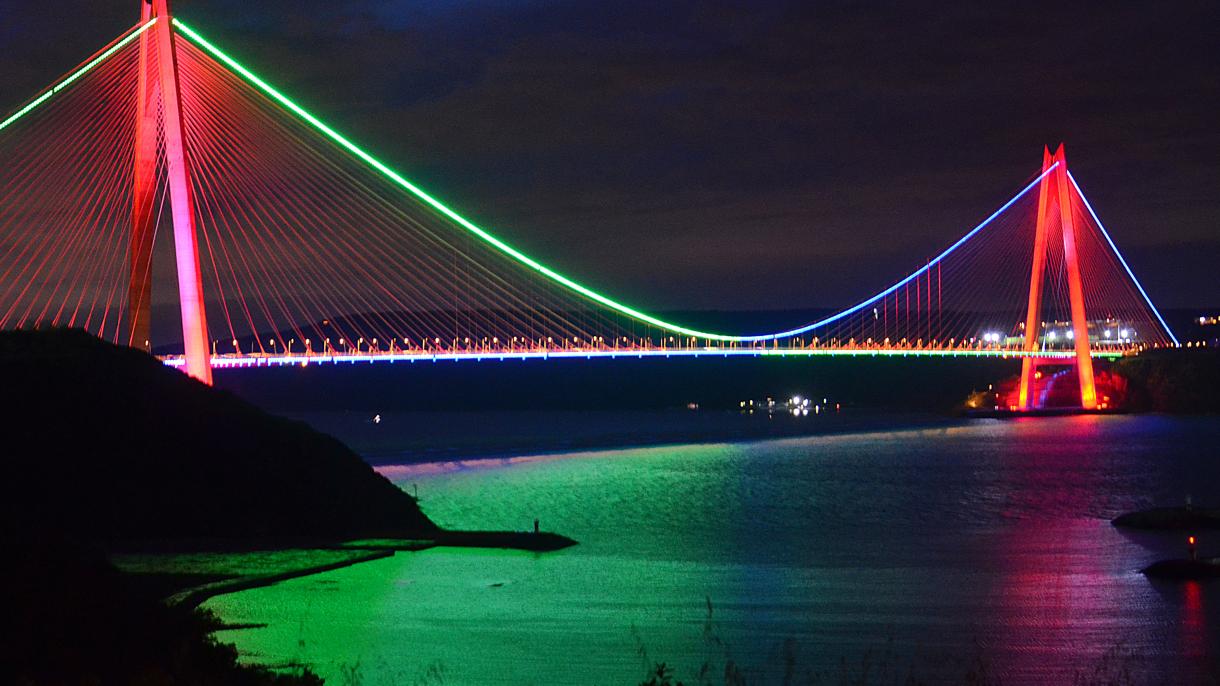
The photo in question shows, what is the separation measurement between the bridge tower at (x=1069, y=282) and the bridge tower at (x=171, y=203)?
5503 cm

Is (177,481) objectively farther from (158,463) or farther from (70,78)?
(70,78)

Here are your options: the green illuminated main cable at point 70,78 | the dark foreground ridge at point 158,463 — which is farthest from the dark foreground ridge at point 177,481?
the green illuminated main cable at point 70,78

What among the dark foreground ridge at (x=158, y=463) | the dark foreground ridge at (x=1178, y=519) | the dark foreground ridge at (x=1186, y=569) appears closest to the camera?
the dark foreground ridge at (x=1186, y=569)

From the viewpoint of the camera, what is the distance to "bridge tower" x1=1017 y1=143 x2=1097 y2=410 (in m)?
74.9

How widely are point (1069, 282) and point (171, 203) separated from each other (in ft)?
184

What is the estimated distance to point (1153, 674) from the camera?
14.7 metres

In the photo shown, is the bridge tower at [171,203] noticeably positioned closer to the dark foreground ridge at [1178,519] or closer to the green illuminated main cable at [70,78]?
the green illuminated main cable at [70,78]

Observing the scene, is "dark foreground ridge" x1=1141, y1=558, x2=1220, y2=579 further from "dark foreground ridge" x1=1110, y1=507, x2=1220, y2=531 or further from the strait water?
"dark foreground ridge" x1=1110, y1=507, x2=1220, y2=531

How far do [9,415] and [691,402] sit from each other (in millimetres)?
122207

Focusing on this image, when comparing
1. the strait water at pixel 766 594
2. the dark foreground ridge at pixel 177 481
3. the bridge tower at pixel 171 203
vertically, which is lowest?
the strait water at pixel 766 594

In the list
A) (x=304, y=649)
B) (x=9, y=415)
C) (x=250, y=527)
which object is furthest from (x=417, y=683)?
(x=9, y=415)

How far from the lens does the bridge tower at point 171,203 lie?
29.7 meters

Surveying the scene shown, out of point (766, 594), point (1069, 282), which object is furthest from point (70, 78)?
point (1069, 282)

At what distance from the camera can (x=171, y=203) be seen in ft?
99.0
